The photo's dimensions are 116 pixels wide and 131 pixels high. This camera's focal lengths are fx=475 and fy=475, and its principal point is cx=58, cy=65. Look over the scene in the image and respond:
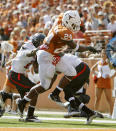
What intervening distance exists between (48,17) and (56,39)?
25.5ft

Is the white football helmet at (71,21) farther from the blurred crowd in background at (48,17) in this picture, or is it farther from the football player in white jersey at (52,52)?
the blurred crowd in background at (48,17)

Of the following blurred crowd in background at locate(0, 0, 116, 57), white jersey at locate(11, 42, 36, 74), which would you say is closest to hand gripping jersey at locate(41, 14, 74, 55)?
white jersey at locate(11, 42, 36, 74)

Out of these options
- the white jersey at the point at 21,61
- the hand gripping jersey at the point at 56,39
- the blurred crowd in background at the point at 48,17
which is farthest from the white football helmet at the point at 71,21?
the blurred crowd in background at the point at 48,17

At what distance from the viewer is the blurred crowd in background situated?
46.9 feet

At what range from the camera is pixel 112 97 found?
13.7 meters

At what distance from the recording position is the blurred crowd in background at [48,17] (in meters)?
14.3

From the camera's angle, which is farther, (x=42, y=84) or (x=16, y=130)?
(x=42, y=84)

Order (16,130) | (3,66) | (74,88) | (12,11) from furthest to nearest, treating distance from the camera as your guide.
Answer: (12,11) → (3,66) → (74,88) → (16,130)

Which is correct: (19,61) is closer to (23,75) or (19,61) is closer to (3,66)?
(23,75)

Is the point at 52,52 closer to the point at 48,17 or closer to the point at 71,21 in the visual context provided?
the point at 71,21

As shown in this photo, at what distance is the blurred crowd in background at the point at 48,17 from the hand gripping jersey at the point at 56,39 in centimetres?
458

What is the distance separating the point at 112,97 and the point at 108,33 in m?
1.89

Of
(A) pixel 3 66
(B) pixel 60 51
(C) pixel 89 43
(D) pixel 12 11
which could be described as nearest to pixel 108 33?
(C) pixel 89 43

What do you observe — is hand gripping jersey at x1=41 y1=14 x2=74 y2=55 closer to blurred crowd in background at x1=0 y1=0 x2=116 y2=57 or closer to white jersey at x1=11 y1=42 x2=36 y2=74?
white jersey at x1=11 y1=42 x2=36 y2=74
